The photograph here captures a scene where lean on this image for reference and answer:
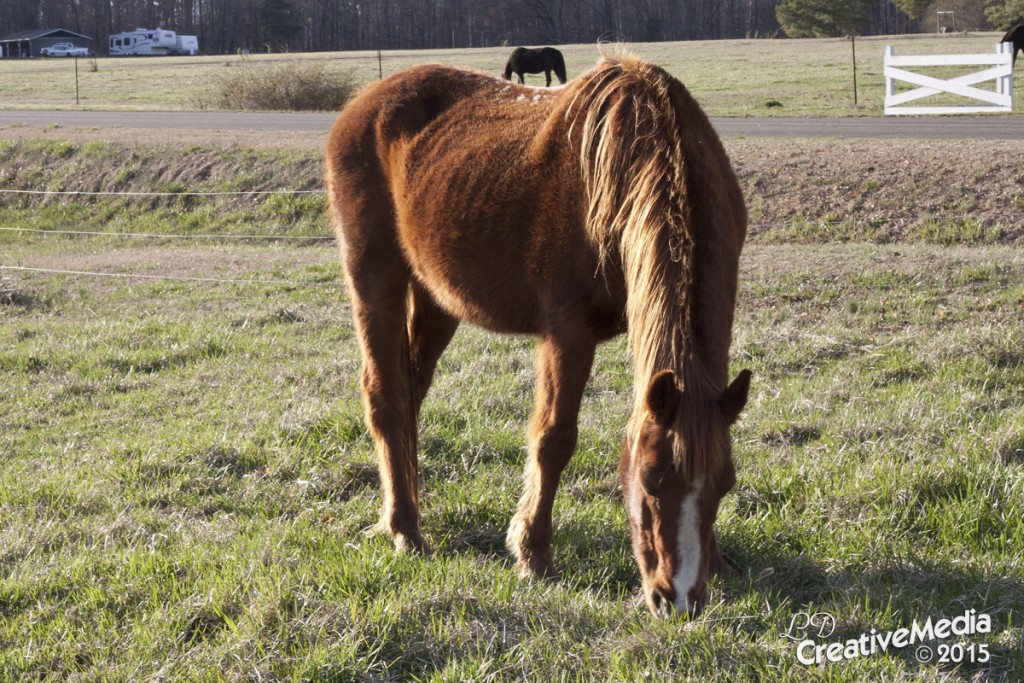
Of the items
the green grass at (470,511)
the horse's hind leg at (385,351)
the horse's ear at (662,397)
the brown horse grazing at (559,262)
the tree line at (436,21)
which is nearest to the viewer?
the horse's ear at (662,397)

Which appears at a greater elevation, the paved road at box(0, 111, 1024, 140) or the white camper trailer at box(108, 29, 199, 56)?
the white camper trailer at box(108, 29, 199, 56)

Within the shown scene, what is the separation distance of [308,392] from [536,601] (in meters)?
3.08

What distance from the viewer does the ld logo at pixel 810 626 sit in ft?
10.1

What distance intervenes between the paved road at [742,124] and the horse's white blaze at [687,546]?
1458cm

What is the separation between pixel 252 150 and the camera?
17031mm

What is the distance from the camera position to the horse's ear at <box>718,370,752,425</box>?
277cm

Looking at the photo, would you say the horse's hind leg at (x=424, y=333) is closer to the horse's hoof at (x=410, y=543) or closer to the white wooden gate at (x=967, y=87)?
the horse's hoof at (x=410, y=543)

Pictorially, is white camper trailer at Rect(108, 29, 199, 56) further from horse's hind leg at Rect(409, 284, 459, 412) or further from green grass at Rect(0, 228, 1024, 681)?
horse's hind leg at Rect(409, 284, 459, 412)

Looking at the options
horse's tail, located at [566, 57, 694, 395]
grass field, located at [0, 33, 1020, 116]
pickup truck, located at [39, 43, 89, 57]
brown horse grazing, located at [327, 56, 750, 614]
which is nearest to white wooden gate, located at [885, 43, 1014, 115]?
grass field, located at [0, 33, 1020, 116]

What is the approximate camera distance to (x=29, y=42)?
7119cm

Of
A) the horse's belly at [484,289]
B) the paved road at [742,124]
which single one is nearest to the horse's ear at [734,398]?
the horse's belly at [484,289]

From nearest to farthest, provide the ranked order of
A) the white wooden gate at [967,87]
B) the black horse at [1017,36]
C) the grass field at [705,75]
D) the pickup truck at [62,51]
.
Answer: the white wooden gate at [967,87] < the grass field at [705,75] < the black horse at [1017,36] < the pickup truck at [62,51]

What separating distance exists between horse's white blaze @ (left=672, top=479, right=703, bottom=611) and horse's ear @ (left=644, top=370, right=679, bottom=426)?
213mm

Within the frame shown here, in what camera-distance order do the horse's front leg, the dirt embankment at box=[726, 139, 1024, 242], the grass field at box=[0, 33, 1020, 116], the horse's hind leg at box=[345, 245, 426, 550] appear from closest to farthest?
the horse's front leg → the horse's hind leg at box=[345, 245, 426, 550] → the dirt embankment at box=[726, 139, 1024, 242] → the grass field at box=[0, 33, 1020, 116]
